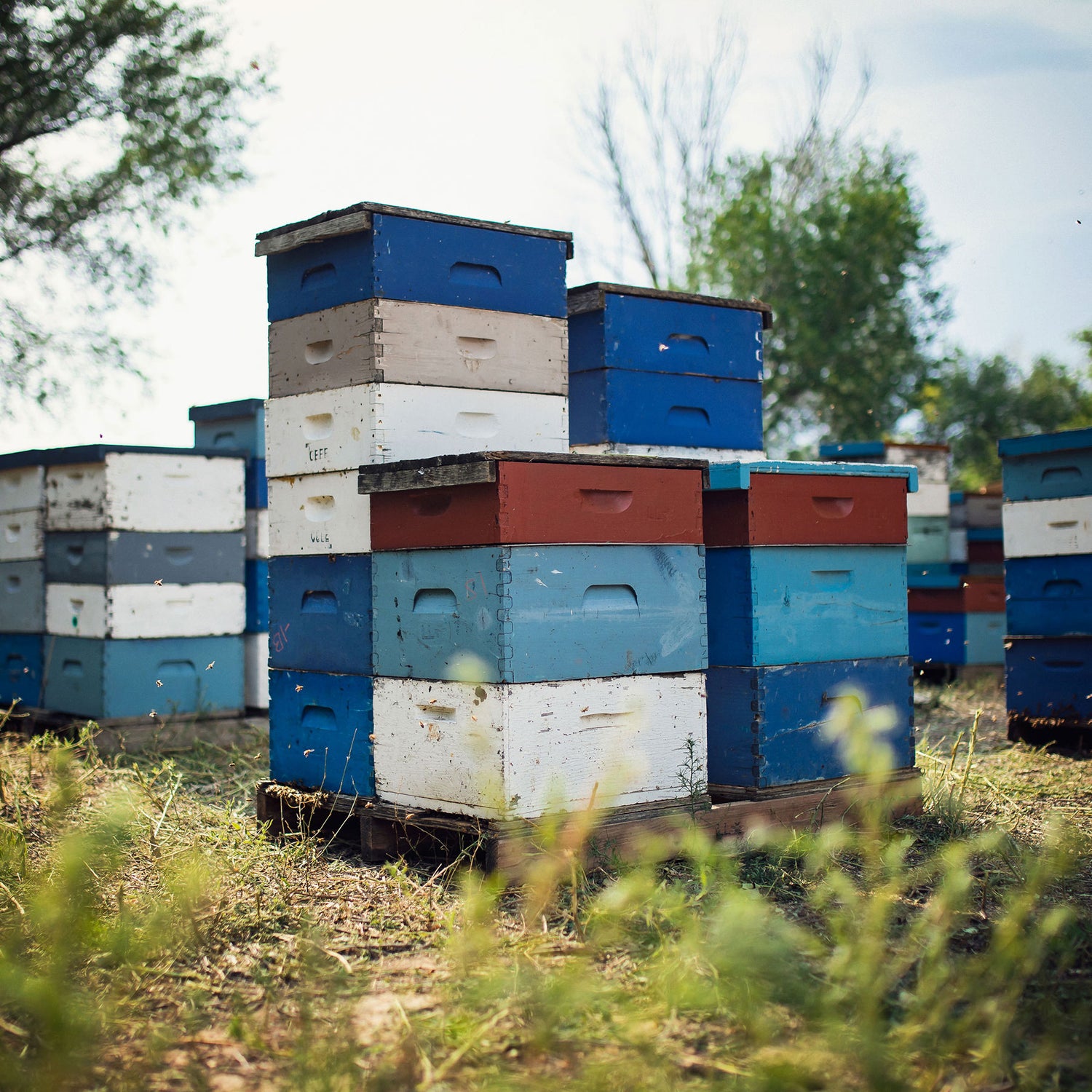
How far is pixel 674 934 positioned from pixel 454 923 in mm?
522

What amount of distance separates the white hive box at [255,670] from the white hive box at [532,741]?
2580 millimetres

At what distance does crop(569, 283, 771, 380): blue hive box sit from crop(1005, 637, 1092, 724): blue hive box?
2081mm

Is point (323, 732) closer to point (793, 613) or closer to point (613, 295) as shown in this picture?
point (793, 613)

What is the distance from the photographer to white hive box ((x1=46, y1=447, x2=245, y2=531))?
17.1ft

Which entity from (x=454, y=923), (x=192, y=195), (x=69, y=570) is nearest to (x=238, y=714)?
(x=69, y=570)

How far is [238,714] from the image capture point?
562 cm

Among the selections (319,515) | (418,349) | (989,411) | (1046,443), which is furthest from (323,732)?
(989,411)

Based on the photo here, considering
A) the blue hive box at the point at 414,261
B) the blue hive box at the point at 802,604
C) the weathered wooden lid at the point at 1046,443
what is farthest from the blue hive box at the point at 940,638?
the blue hive box at the point at 414,261

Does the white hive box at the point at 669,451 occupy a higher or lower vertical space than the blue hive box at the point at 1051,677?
higher

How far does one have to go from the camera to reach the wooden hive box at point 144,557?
17.1 feet

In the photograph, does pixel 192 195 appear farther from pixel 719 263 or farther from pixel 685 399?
pixel 719 263

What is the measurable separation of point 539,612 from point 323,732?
932 millimetres

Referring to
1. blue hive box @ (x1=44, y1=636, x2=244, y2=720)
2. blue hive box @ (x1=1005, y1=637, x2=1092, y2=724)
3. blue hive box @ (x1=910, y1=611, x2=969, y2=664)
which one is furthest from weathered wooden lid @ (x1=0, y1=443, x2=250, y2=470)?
blue hive box @ (x1=910, y1=611, x2=969, y2=664)

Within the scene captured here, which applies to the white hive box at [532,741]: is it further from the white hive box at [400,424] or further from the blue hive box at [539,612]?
the white hive box at [400,424]
